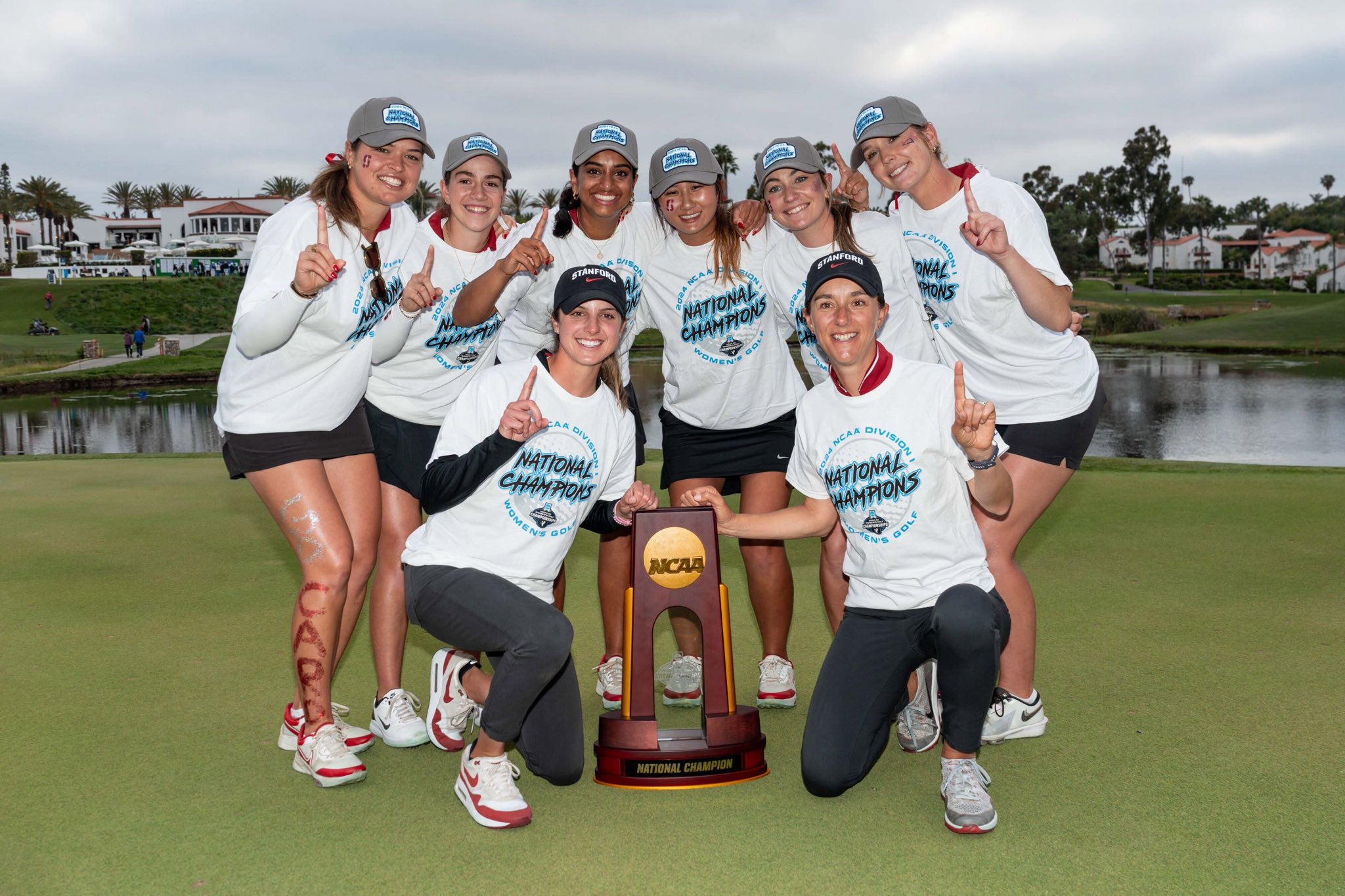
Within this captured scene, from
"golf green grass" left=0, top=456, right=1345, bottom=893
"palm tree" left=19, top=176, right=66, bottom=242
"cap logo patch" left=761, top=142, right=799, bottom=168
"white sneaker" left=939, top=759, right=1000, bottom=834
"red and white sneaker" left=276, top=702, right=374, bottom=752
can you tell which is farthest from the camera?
"palm tree" left=19, top=176, right=66, bottom=242

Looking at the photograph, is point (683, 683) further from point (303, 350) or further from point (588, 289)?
point (303, 350)

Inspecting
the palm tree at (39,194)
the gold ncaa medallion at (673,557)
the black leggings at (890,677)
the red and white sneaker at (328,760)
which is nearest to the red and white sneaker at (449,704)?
the red and white sneaker at (328,760)

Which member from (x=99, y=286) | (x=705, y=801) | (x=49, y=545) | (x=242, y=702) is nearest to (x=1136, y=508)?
(x=705, y=801)

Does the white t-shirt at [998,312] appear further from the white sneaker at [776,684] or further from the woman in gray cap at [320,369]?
the woman in gray cap at [320,369]

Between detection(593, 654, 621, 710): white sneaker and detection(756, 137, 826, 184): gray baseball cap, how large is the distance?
1.77 metres

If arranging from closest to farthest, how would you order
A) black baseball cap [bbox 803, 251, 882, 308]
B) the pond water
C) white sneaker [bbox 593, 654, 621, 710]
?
black baseball cap [bbox 803, 251, 882, 308] → white sneaker [bbox 593, 654, 621, 710] → the pond water

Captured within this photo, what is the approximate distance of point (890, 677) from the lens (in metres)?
3.21

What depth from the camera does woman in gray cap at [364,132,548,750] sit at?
12.5 ft

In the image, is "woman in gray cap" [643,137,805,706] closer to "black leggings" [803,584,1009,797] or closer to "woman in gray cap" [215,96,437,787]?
"black leggings" [803,584,1009,797]

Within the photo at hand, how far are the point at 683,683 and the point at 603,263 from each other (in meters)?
1.54

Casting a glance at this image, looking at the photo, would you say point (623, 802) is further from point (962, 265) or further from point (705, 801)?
point (962, 265)

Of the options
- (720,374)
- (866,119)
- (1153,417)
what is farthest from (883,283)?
(1153,417)

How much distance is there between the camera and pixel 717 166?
3.89m

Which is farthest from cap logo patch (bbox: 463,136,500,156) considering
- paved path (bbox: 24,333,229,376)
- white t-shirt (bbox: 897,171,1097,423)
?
paved path (bbox: 24,333,229,376)
